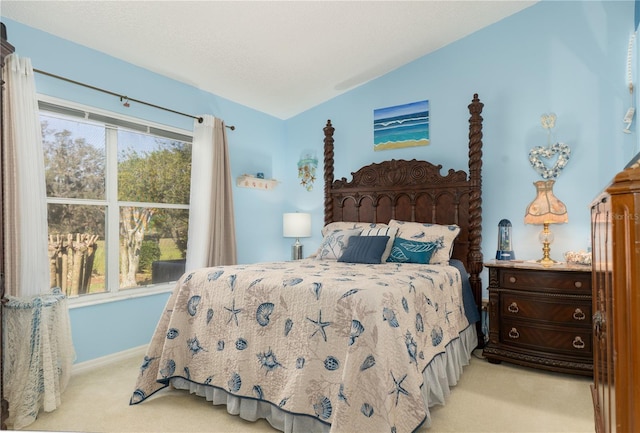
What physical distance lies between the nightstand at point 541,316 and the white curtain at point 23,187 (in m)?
3.32

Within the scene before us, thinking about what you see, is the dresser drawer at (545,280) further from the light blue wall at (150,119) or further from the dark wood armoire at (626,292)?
the light blue wall at (150,119)

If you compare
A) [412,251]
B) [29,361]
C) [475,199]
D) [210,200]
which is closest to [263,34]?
[210,200]

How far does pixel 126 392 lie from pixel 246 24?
2.80m

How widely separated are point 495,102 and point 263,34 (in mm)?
2200

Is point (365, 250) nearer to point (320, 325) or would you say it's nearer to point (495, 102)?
point (320, 325)

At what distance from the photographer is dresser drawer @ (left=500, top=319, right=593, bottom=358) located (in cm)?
272

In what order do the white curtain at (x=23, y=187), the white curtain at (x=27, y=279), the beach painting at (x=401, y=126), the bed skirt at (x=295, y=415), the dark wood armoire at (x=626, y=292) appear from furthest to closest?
the beach painting at (x=401, y=126) → the white curtain at (x=23, y=187) → the white curtain at (x=27, y=279) → the bed skirt at (x=295, y=415) → the dark wood armoire at (x=626, y=292)

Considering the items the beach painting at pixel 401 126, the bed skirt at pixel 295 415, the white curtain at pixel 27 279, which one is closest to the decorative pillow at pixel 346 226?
the beach painting at pixel 401 126

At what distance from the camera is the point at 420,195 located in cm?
383

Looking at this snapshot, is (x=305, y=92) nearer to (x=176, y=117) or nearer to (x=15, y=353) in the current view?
(x=176, y=117)

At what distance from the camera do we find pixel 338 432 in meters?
1.71

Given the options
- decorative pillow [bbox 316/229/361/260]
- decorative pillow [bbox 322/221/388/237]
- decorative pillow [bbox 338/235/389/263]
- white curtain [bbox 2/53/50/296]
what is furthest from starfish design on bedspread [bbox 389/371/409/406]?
white curtain [bbox 2/53/50/296]

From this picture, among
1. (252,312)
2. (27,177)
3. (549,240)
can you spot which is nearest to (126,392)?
(252,312)

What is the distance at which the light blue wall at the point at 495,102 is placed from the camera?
9.98 feet
